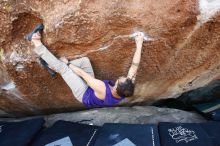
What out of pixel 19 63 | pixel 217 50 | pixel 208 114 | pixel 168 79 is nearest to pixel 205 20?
pixel 217 50

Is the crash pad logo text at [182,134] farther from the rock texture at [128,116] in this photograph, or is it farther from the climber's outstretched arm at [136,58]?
the climber's outstretched arm at [136,58]

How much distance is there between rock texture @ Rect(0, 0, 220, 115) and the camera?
2.71 metres

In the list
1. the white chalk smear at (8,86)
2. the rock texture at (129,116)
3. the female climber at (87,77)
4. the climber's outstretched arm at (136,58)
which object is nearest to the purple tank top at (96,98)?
the female climber at (87,77)

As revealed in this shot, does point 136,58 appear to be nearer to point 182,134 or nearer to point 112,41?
point 112,41

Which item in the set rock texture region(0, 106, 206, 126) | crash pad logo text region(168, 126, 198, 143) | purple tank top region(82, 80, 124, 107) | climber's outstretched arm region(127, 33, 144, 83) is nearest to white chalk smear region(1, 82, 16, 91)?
rock texture region(0, 106, 206, 126)

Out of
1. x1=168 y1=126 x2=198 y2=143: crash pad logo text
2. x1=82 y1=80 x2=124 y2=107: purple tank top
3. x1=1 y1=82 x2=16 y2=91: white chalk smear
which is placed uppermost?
x1=1 y1=82 x2=16 y2=91: white chalk smear

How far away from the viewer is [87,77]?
2824 millimetres

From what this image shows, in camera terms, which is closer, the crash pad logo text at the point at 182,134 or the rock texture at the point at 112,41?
the rock texture at the point at 112,41

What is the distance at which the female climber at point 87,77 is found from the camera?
9.13 ft

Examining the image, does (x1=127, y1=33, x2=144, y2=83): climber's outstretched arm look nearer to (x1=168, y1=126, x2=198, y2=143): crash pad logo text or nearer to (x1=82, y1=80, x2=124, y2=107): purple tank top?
(x1=82, y1=80, x2=124, y2=107): purple tank top

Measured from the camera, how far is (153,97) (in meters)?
3.42

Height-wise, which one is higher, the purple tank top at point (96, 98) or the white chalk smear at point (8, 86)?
the white chalk smear at point (8, 86)

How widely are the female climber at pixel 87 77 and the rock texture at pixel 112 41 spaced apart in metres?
0.07

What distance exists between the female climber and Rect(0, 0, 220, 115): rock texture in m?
0.07
